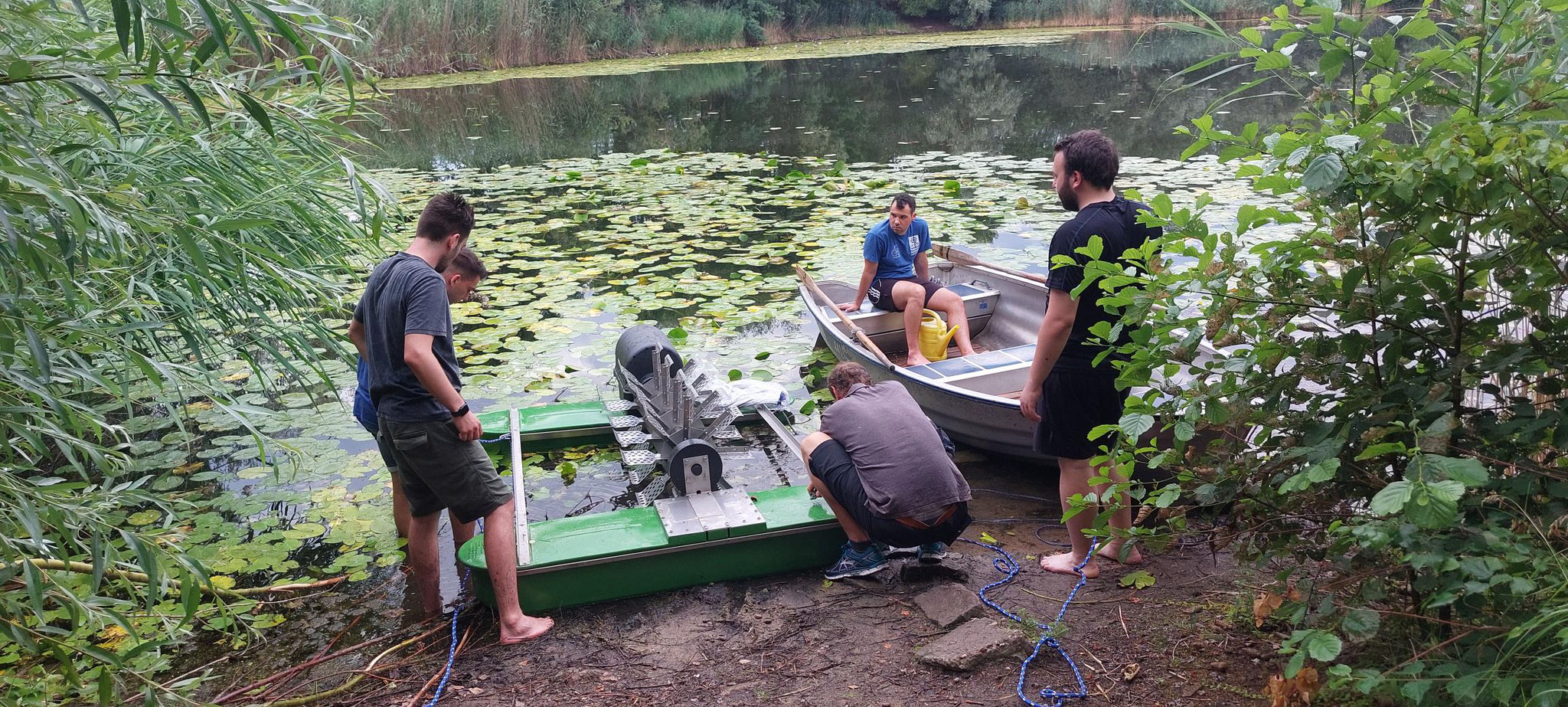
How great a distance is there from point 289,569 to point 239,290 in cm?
125

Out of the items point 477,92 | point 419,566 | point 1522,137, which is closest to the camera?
point 1522,137

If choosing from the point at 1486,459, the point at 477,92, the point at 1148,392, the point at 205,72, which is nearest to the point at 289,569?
the point at 205,72

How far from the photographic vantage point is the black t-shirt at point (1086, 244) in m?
3.46

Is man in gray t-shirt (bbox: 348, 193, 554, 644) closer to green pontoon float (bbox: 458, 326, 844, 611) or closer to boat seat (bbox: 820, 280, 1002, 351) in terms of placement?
green pontoon float (bbox: 458, 326, 844, 611)

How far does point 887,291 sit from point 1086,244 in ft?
9.84

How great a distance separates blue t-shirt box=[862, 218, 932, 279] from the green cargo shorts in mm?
3352

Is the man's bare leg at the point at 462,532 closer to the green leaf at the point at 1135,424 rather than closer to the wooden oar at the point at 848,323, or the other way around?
the wooden oar at the point at 848,323

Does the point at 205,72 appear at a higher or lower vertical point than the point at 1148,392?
higher

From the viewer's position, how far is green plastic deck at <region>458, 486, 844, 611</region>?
149 inches

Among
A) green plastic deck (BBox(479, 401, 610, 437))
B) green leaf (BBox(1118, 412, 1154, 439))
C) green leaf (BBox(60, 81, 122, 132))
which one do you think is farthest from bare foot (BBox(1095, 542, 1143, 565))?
green leaf (BBox(60, 81, 122, 132))

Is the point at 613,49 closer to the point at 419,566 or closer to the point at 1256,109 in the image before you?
the point at 1256,109

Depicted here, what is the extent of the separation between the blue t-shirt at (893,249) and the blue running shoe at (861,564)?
2.80m

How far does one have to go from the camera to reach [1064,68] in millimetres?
25062

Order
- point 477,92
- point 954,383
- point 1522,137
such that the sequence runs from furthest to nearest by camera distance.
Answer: point 477,92, point 954,383, point 1522,137
